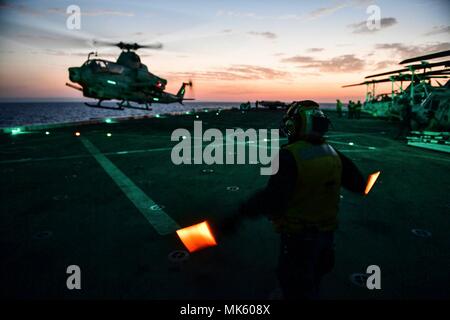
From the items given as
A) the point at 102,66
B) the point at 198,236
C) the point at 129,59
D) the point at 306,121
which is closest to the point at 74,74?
the point at 102,66

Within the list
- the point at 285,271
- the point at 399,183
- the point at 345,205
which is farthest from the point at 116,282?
the point at 399,183

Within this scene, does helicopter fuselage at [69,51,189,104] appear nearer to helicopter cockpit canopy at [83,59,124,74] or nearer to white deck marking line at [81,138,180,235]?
helicopter cockpit canopy at [83,59,124,74]

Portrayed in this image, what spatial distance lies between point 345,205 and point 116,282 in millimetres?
4450

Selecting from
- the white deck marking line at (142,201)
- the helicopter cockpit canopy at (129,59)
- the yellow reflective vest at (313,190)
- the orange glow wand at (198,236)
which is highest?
the helicopter cockpit canopy at (129,59)

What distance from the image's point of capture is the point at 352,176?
2.55 metres

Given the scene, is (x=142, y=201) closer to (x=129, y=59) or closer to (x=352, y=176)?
(x=352, y=176)

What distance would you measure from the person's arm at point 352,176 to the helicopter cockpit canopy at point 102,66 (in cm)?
2187

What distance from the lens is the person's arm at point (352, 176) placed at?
254 centimetres

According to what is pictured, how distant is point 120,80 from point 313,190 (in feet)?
74.5

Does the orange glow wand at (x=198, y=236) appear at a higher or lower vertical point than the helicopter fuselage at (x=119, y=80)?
lower

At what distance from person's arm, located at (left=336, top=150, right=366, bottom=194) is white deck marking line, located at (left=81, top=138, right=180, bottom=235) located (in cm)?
286

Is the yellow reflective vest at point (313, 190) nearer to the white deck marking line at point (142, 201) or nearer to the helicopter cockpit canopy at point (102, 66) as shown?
the white deck marking line at point (142, 201)

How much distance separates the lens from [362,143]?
43.5ft

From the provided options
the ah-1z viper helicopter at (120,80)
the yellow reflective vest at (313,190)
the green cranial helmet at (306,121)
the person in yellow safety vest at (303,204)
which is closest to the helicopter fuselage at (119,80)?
the ah-1z viper helicopter at (120,80)
